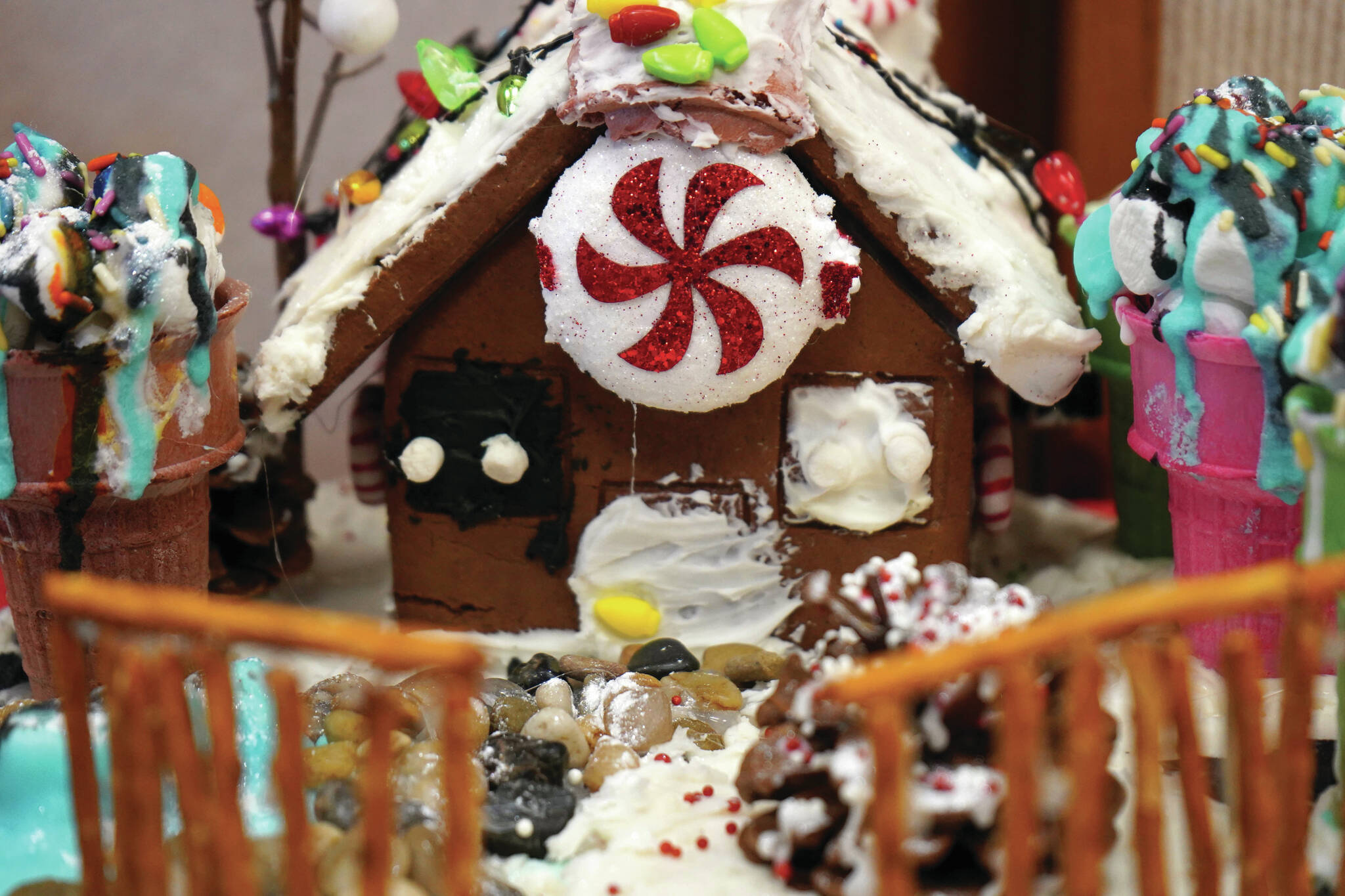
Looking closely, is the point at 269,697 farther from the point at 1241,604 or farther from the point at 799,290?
the point at 1241,604

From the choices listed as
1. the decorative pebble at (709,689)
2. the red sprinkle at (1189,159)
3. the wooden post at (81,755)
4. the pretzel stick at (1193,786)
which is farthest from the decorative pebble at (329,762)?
the red sprinkle at (1189,159)

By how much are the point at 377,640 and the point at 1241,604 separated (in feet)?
2.37

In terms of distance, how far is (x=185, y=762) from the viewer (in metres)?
1.16

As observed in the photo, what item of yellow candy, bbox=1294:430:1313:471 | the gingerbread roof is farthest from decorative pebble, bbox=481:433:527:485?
yellow candy, bbox=1294:430:1313:471

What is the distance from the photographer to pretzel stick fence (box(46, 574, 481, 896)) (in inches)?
43.2

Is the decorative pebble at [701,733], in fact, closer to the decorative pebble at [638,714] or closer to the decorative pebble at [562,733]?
the decorative pebble at [638,714]

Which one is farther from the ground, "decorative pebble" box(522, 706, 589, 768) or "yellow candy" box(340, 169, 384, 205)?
"yellow candy" box(340, 169, 384, 205)

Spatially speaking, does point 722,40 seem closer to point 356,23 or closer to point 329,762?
point 356,23

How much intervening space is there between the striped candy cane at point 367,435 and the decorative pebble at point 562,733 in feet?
2.19

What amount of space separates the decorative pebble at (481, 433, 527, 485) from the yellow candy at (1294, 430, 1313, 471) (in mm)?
1096

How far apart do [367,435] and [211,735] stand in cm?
113

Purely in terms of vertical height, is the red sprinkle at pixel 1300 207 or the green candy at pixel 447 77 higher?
the green candy at pixel 447 77

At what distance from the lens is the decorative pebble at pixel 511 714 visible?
1.74m

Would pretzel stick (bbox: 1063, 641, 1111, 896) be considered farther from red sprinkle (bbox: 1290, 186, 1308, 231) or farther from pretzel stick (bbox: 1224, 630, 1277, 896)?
red sprinkle (bbox: 1290, 186, 1308, 231)
